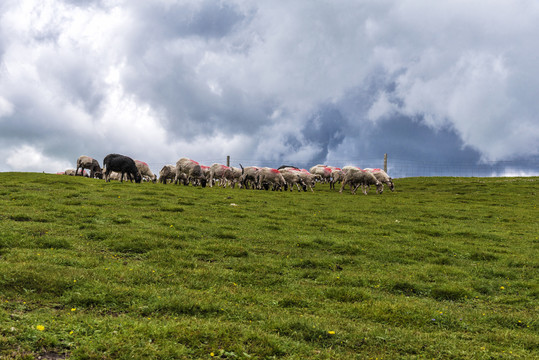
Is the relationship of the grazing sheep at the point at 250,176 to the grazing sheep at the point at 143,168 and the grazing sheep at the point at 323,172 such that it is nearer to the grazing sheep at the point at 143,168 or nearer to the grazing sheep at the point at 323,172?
the grazing sheep at the point at 323,172

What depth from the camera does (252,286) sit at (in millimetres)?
8680

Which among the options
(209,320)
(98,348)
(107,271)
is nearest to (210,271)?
(107,271)

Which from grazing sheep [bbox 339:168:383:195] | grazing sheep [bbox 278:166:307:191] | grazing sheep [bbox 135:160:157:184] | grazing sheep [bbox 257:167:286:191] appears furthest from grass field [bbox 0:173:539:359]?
grazing sheep [bbox 135:160:157:184]

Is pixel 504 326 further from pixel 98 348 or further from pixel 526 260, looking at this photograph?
pixel 98 348

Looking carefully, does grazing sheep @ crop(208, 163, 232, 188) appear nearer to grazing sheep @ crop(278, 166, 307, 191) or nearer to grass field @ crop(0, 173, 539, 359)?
grazing sheep @ crop(278, 166, 307, 191)

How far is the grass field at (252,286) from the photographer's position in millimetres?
5508

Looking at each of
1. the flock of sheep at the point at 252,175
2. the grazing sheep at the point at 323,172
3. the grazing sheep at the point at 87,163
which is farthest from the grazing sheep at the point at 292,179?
the grazing sheep at the point at 87,163

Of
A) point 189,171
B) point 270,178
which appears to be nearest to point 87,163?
point 189,171

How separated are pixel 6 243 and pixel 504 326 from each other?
12047mm

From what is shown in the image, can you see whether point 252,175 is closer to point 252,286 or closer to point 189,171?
point 189,171

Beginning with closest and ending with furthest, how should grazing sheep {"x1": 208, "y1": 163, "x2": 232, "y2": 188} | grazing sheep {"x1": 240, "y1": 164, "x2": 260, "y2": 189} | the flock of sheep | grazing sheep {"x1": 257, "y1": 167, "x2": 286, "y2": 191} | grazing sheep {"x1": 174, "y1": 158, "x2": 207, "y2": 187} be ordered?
the flock of sheep → grazing sheep {"x1": 174, "y1": 158, "x2": 207, "y2": 187} → grazing sheep {"x1": 257, "y1": 167, "x2": 286, "y2": 191} → grazing sheep {"x1": 240, "y1": 164, "x2": 260, "y2": 189} → grazing sheep {"x1": 208, "y1": 163, "x2": 232, "y2": 188}

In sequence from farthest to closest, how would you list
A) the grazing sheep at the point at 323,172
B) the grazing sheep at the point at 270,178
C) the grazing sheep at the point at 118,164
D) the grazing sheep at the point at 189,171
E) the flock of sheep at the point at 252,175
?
the grazing sheep at the point at 323,172, the grazing sheep at the point at 270,178, the grazing sheep at the point at 189,171, the flock of sheep at the point at 252,175, the grazing sheep at the point at 118,164

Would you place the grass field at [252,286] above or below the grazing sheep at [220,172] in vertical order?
below

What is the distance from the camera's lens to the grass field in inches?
217
